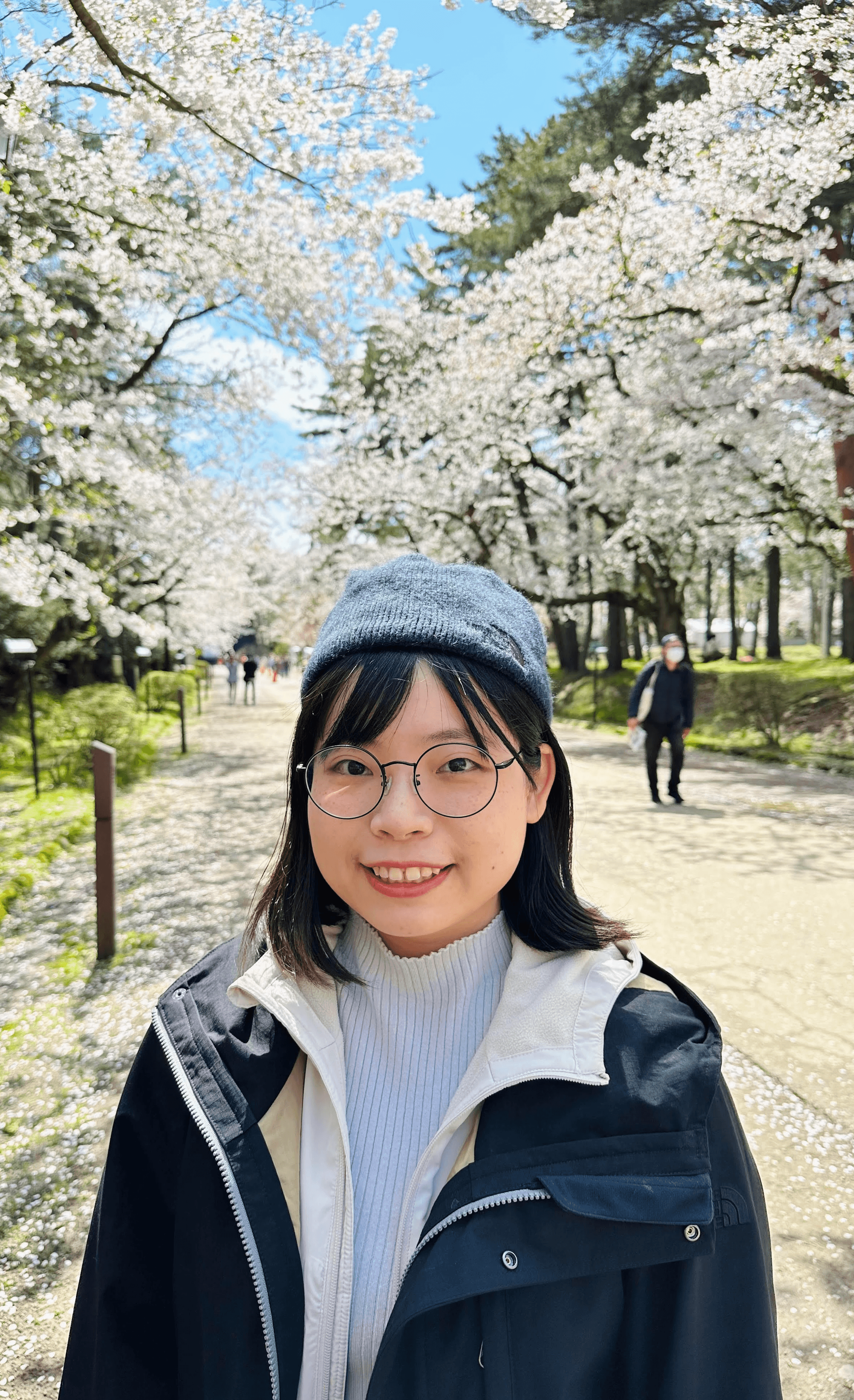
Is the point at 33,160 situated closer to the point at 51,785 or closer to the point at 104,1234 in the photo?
the point at 51,785

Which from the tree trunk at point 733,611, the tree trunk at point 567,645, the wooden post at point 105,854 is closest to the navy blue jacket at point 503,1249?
the wooden post at point 105,854

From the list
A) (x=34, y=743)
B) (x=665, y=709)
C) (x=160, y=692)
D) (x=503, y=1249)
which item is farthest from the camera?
(x=160, y=692)

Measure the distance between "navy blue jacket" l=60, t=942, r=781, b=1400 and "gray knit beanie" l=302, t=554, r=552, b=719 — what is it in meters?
0.50

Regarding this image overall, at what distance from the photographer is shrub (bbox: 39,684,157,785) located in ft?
34.3

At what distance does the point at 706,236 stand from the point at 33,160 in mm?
7199

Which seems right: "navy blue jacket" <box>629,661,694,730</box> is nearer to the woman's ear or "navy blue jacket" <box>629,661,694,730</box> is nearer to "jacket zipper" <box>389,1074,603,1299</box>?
the woman's ear

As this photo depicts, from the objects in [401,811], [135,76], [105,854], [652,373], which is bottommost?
[105,854]

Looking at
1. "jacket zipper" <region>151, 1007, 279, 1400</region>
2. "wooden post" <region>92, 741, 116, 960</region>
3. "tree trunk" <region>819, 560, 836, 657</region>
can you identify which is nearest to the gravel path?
"wooden post" <region>92, 741, 116, 960</region>

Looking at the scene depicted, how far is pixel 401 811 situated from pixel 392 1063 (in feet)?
1.34

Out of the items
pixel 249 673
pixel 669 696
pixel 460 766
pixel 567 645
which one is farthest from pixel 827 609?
pixel 460 766

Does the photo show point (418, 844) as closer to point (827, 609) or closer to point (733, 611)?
point (827, 609)

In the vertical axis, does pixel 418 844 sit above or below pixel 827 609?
below

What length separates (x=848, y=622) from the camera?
21172mm

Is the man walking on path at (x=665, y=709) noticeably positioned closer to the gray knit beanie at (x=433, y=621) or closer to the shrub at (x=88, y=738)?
the shrub at (x=88, y=738)
